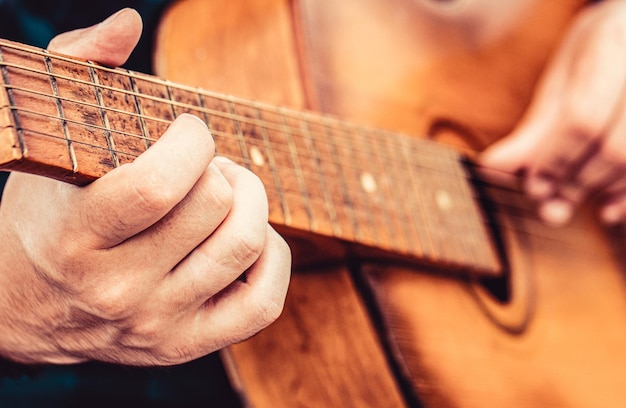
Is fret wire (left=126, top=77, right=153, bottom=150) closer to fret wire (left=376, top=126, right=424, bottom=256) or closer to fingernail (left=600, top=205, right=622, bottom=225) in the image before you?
fret wire (left=376, top=126, right=424, bottom=256)

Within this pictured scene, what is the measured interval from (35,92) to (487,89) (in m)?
0.72

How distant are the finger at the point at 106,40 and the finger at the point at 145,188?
0.07 metres

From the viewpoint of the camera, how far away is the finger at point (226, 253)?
413mm

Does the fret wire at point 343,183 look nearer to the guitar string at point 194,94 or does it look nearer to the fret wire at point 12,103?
the guitar string at point 194,94

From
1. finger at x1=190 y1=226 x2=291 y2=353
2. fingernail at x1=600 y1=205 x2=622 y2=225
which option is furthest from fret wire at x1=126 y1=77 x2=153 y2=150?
fingernail at x1=600 y1=205 x2=622 y2=225

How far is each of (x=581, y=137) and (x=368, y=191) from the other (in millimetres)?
379

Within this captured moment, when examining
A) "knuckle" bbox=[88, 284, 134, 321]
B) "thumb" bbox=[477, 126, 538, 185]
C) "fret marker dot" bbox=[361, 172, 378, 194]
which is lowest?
"thumb" bbox=[477, 126, 538, 185]

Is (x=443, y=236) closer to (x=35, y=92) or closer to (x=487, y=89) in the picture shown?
(x=487, y=89)

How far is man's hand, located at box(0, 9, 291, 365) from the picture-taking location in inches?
14.8

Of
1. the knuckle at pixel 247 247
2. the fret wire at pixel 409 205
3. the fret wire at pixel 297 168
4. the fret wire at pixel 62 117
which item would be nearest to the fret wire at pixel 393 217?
the fret wire at pixel 409 205

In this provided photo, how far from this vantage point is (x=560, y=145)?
844 mm

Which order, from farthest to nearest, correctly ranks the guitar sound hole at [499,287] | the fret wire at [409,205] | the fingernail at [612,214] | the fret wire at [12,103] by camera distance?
the fingernail at [612,214] < the guitar sound hole at [499,287] < the fret wire at [409,205] < the fret wire at [12,103]

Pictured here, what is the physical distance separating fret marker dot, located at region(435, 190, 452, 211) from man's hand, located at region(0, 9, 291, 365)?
0.32 m

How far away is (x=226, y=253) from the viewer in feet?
1.36
